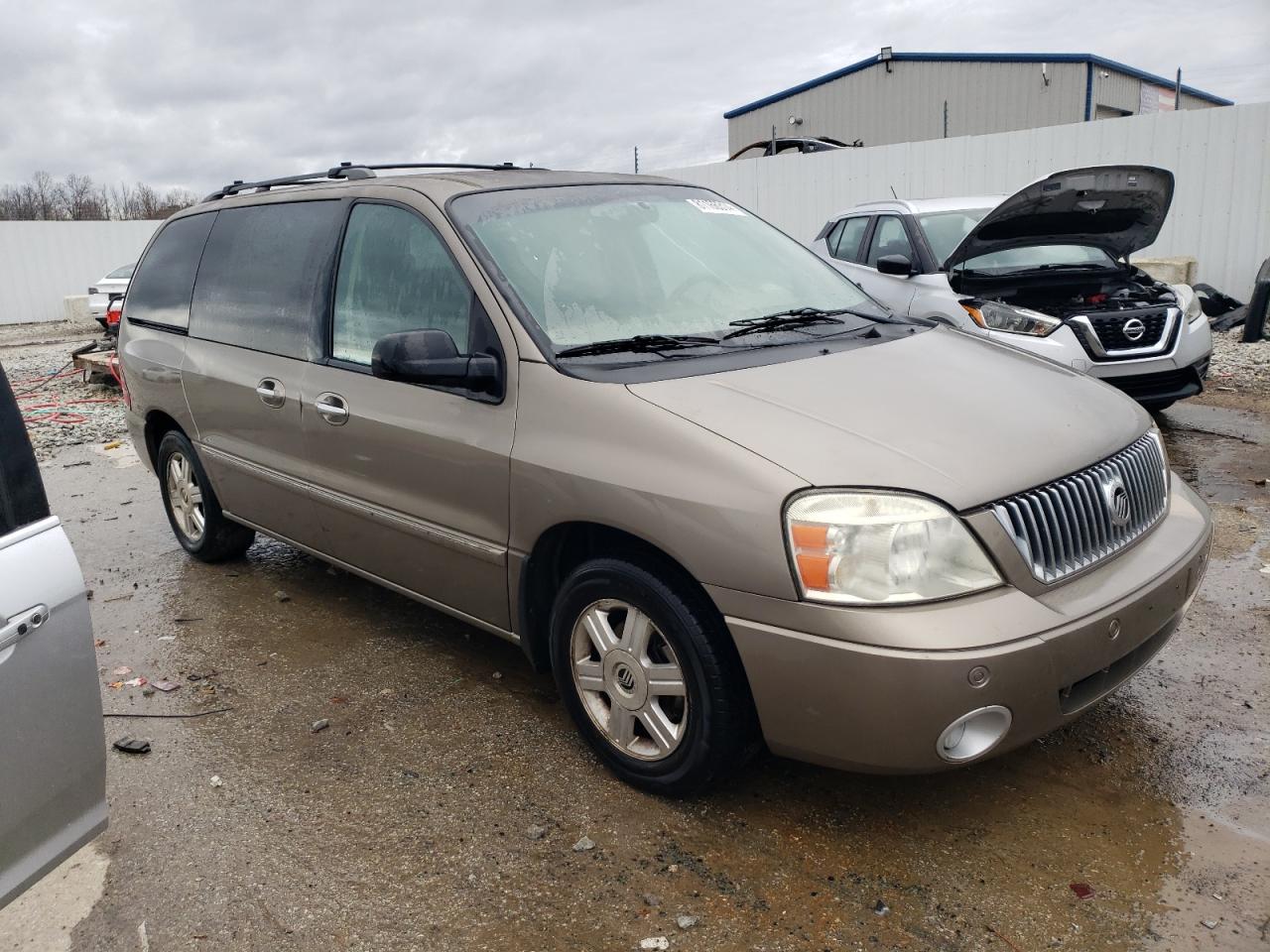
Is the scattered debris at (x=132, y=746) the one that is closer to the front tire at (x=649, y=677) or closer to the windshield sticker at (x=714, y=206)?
the front tire at (x=649, y=677)

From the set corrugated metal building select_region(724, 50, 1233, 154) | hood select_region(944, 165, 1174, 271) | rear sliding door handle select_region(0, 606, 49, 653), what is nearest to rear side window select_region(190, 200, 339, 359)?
rear sliding door handle select_region(0, 606, 49, 653)

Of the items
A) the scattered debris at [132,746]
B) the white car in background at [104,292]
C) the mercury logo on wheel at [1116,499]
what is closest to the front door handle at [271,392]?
the scattered debris at [132,746]

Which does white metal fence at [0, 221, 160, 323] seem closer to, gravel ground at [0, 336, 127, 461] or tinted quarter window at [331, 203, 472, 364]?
gravel ground at [0, 336, 127, 461]

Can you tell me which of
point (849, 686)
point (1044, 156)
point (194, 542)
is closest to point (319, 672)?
point (194, 542)

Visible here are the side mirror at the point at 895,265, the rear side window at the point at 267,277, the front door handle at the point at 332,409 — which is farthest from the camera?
the side mirror at the point at 895,265

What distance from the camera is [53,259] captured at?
2648cm

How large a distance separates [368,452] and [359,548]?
1.47ft

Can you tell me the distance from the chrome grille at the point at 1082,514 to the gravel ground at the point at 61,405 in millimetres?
8696

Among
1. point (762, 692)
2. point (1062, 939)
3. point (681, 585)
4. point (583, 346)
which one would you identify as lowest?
point (1062, 939)

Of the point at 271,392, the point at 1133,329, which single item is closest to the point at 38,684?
the point at 271,392

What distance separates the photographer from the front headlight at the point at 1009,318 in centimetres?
716

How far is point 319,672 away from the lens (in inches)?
158

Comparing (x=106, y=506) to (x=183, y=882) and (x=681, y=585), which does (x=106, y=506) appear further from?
(x=681, y=585)

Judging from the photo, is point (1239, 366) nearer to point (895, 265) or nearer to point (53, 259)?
point (895, 265)
